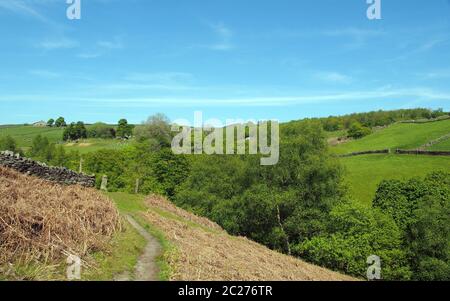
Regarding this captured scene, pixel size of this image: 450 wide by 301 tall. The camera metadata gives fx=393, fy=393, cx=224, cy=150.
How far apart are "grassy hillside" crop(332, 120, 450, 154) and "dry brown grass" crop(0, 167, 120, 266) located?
97.2 meters

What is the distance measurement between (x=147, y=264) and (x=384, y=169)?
289 feet

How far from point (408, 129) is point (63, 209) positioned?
13092 centimetres

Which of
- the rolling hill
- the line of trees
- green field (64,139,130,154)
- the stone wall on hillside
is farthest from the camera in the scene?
the line of trees

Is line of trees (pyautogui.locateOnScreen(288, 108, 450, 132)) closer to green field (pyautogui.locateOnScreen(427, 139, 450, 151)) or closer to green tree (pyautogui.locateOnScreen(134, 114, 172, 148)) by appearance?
green field (pyautogui.locateOnScreen(427, 139, 450, 151))

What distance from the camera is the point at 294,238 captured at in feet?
165

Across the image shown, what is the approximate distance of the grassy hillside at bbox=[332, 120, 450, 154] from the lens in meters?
110

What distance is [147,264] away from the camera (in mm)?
13602

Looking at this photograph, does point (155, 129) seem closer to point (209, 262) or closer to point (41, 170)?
point (41, 170)

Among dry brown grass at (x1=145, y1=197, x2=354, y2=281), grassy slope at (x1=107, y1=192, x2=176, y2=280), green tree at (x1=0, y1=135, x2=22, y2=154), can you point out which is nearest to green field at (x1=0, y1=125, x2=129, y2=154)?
green tree at (x1=0, y1=135, x2=22, y2=154)

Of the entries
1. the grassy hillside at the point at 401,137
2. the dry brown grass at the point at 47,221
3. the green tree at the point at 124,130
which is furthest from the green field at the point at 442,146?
the green tree at the point at 124,130

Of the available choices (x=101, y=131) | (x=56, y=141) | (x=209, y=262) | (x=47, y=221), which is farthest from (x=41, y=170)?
(x=101, y=131)

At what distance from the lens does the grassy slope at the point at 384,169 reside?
273 ft
